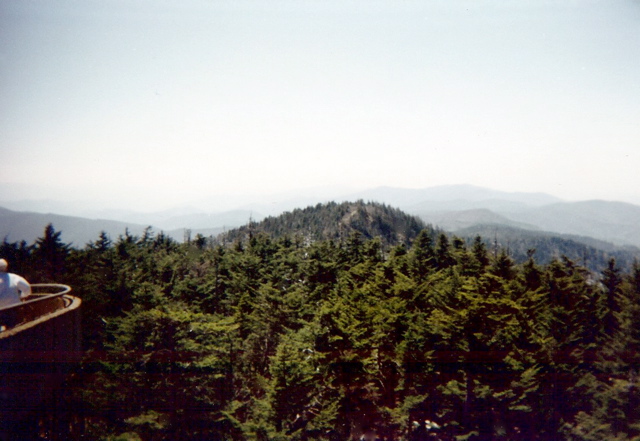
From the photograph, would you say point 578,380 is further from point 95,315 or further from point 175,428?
point 95,315

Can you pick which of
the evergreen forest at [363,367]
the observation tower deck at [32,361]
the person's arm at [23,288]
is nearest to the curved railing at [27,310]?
the observation tower deck at [32,361]

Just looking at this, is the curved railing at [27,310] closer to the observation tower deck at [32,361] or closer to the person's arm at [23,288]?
the observation tower deck at [32,361]

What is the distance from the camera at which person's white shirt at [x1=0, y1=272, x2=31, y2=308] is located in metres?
7.84

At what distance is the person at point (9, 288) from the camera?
25.7ft

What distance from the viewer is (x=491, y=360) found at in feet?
66.8

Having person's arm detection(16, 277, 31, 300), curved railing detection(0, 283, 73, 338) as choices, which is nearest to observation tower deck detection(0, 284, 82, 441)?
curved railing detection(0, 283, 73, 338)

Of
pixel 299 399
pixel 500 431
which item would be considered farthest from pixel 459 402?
pixel 299 399

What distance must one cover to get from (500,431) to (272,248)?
3970 centimetres

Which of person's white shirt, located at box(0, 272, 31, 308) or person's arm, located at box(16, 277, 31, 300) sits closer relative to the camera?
person's white shirt, located at box(0, 272, 31, 308)

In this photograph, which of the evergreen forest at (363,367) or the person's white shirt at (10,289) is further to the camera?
the evergreen forest at (363,367)

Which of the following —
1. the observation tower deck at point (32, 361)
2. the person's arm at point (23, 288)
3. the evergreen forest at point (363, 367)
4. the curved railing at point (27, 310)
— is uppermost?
the person's arm at point (23, 288)

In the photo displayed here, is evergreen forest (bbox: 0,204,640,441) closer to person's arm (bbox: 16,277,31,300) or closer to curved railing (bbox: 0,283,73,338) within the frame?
curved railing (bbox: 0,283,73,338)

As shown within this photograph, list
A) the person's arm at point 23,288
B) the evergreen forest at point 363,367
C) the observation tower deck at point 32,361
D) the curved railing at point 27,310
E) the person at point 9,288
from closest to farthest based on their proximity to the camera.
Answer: the observation tower deck at point 32,361, the curved railing at point 27,310, the person at point 9,288, the person's arm at point 23,288, the evergreen forest at point 363,367

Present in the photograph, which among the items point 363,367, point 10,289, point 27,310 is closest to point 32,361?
point 27,310
